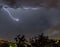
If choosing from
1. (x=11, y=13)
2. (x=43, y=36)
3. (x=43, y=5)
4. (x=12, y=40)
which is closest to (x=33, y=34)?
(x=43, y=36)

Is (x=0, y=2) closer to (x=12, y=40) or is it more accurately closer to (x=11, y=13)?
(x=11, y=13)

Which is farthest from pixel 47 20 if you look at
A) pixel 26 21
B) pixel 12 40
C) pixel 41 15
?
pixel 12 40

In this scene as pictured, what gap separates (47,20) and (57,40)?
1.38ft

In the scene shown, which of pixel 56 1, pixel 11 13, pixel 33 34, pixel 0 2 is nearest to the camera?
pixel 56 1

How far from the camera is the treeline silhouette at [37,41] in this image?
2.40 metres

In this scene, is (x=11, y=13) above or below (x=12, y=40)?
above

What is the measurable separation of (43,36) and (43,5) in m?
0.71

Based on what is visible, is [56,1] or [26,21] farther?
[26,21]

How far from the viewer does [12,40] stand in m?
2.42

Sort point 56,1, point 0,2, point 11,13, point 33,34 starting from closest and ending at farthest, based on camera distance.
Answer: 1. point 56,1
2. point 0,2
3. point 11,13
4. point 33,34

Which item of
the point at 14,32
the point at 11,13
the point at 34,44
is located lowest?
the point at 34,44

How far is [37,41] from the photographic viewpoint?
7.90 feet

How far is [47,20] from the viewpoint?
2.28m

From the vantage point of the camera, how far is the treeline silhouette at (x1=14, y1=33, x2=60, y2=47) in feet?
7.88
